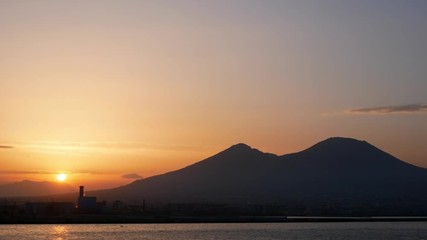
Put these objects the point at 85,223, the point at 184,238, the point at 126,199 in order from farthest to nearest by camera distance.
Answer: the point at 126,199 → the point at 85,223 → the point at 184,238

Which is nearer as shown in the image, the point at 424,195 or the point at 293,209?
the point at 293,209

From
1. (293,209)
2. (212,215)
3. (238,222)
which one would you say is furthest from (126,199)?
(238,222)

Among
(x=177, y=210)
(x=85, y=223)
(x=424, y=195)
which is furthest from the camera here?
(x=424, y=195)

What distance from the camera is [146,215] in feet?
352

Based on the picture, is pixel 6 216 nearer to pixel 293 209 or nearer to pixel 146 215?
pixel 146 215

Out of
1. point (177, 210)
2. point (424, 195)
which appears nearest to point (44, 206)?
point (177, 210)

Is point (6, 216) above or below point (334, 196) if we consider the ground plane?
below

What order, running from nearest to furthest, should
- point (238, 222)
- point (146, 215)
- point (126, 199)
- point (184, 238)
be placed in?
point (184, 238) < point (238, 222) < point (146, 215) < point (126, 199)

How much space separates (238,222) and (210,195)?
96323mm

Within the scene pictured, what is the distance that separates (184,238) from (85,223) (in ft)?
113

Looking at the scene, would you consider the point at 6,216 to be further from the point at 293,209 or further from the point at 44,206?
the point at 293,209

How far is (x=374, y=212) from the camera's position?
134 metres

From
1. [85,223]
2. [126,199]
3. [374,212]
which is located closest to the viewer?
[85,223]

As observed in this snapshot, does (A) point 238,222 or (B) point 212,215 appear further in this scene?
(B) point 212,215
